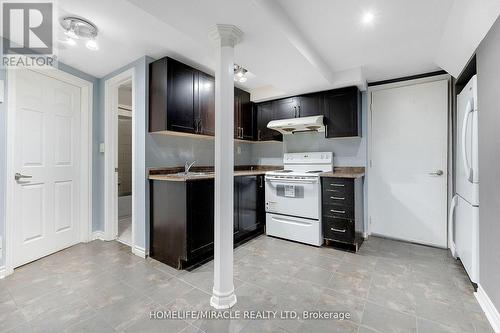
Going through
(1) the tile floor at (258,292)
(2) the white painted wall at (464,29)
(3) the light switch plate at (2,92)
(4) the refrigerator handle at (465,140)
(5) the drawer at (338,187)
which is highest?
(2) the white painted wall at (464,29)

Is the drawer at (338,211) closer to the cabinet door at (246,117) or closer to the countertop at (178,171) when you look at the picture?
the countertop at (178,171)

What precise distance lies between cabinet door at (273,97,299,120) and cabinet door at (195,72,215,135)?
116 centimetres

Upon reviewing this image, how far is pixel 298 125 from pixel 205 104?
134cm

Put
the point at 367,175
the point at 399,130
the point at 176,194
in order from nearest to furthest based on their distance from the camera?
the point at 176,194 < the point at 399,130 < the point at 367,175

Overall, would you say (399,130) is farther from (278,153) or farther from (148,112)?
(148,112)

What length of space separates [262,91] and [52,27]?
261cm

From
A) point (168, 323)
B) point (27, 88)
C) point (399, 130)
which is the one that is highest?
point (27, 88)

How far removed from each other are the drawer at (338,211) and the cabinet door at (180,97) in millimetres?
1947

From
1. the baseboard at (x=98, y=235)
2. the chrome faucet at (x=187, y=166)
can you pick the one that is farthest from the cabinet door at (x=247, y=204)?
the baseboard at (x=98, y=235)

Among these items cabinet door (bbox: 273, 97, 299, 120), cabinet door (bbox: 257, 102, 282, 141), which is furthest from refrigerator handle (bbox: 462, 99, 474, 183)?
cabinet door (bbox: 257, 102, 282, 141)

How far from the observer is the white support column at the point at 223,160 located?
167 centimetres

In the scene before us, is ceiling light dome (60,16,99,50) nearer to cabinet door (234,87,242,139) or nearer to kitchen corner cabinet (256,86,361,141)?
cabinet door (234,87,242,139)

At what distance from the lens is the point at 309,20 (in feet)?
6.19

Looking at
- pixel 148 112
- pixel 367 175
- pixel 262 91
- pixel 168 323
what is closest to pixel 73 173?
pixel 148 112
